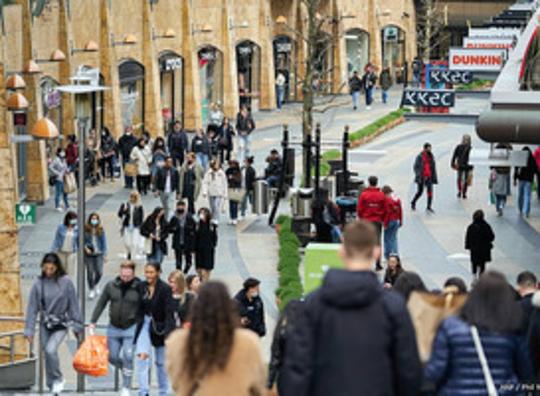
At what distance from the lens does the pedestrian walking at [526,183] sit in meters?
31.5

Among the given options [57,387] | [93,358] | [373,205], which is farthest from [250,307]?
[373,205]

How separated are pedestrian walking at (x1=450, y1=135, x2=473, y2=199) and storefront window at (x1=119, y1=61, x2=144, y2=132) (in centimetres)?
1362

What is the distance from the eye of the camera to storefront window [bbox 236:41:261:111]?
57.4 meters

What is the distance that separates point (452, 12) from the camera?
3110 inches

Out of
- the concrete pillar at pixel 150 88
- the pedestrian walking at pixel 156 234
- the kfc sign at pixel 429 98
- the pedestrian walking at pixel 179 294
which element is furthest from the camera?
the concrete pillar at pixel 150 88

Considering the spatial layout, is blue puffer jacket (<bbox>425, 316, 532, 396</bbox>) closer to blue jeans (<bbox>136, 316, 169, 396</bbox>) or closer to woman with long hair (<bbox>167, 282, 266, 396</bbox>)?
woman with long hair (<bbox>167, 282, 266, 396</bbox>)

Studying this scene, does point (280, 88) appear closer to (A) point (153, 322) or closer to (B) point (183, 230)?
(B) point (183, 230)

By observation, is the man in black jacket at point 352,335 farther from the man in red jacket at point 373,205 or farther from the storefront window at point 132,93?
the storefront window at point 132,93

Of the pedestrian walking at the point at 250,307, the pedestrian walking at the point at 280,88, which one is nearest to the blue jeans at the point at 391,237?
the pedestrian walking at the point at 250,307

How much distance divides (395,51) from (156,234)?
46.5 meters

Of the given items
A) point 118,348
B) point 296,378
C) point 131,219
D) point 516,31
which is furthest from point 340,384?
point 516,31

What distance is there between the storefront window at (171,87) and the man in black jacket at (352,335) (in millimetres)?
42123

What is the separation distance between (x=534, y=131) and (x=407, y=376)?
564 inches

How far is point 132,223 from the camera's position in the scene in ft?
88.2
